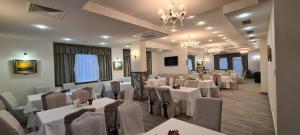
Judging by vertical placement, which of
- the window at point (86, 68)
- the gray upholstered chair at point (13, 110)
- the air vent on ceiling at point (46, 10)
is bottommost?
the gray upholstered chair at point (13, 110)

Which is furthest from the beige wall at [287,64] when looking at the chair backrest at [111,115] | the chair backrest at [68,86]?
the chair backrest at [68,86]

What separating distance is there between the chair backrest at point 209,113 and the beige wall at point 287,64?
1.08 metres

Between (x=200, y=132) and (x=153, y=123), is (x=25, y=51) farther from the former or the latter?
(x=200, y=132)

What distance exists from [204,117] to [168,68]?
8928 millimetres

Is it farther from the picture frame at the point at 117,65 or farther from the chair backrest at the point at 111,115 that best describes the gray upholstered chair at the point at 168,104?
the picture frame at the point at 117,65

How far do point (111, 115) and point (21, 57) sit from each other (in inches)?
215

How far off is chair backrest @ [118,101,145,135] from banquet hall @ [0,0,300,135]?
16mm

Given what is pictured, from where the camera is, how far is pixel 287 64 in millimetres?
2270

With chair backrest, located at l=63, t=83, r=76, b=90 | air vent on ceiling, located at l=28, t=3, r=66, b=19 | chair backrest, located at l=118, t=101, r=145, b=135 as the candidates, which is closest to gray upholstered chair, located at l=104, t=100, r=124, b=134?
chair backrest, located at l=118, t=101, r=145, b=135

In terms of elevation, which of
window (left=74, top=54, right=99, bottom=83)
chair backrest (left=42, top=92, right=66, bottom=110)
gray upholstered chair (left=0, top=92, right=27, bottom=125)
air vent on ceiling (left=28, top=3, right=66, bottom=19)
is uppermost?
air vent on ceiling (left=28, top=3, right=66, bottom=19)

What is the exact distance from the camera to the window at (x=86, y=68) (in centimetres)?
743

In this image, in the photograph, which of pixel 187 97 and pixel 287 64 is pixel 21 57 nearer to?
pixel 187 97

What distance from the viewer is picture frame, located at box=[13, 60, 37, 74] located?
5473 millimetres

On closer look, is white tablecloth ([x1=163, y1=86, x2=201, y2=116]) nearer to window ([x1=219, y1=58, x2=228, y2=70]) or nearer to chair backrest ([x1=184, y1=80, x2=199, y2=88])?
chair backrest ([x1=184, y1=80, x2=199, y2=88])
